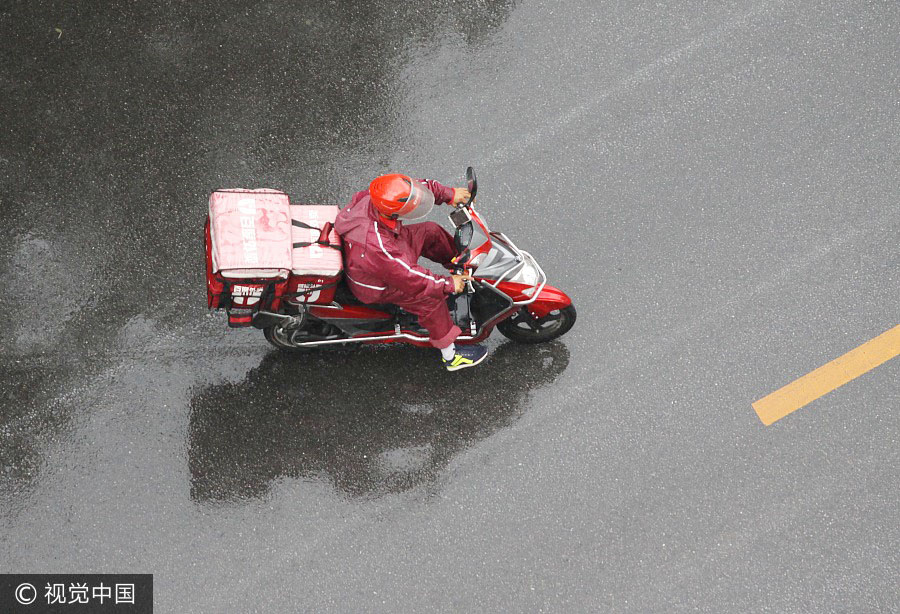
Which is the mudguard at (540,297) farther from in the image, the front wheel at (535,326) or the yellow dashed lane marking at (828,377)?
the yellow dashed lane marking at (828,377)

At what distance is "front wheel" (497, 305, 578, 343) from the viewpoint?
5637mm

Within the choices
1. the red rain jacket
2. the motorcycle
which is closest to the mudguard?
the motorcycle

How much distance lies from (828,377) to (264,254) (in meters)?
3.81

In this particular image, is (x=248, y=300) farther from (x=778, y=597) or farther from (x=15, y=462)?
(x=778, y=597)

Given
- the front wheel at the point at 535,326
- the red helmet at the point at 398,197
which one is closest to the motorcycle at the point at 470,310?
the front wheel at the point at 535,326

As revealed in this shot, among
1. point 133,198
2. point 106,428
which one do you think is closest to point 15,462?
point 106,428

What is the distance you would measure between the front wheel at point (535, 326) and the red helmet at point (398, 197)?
1217mm

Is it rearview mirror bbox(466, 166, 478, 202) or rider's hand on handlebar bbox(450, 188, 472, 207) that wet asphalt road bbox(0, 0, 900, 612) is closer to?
rider's hand on handlebar bbox(450, 188, 472, 207)

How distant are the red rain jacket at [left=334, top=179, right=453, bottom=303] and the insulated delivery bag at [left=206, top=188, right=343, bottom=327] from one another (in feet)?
0.33

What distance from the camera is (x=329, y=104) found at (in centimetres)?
656

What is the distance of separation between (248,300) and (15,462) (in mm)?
2054

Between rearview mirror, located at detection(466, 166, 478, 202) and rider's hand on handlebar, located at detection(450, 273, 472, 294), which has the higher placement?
rearview mirror, located at detection(466, 166, 478, 202)

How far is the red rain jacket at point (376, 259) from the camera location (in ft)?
15.9

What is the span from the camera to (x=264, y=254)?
4.64 metres
